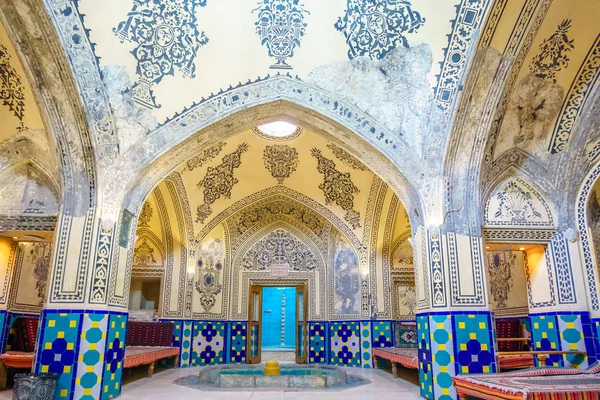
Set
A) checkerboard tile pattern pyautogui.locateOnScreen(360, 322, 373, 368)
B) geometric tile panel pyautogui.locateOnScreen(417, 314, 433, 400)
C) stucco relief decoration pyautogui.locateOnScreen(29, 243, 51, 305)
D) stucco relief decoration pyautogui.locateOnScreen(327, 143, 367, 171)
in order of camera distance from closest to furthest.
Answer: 1. geometric tile panel pyautogui.locateOnScreen(417, 314, 433, 400)
2. stucco relief decoration pyautogui.locateOnScreen(29, 243, 51, 305)
3. stucco relief decoration pyautogui.locateOnScreen(327, 143, 367, 171)
4. checkerboard tile pattern pyautogui.locateOnScreen(360, 322, 373, 368)

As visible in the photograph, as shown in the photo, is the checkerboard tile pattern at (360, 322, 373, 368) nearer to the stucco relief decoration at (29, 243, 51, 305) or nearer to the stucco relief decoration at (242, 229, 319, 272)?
the stucco relief decoration at (242, 229, 319, 272)

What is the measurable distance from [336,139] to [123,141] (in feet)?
10.0

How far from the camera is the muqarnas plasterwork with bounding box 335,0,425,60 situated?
20.4 ft

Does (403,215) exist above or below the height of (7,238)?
above

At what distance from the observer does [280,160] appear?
391 inches

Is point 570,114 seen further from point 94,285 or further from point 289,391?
point 94,285

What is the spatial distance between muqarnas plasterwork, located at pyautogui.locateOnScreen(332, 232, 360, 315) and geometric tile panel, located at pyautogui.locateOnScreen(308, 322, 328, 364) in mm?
530

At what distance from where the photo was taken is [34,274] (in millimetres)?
8242

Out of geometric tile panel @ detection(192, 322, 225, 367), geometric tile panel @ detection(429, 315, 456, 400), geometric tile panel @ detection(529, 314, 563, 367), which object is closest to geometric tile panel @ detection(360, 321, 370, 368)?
geometric tile panel @ detection(192, 322, 225, 367)

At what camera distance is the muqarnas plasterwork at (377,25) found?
20.4ft

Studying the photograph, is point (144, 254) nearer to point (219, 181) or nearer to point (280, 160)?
point (219, 181)

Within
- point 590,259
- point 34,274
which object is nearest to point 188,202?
point 34,274

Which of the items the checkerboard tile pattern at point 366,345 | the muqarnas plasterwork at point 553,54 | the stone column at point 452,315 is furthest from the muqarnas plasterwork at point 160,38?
the checkerboard tile pattern at point 366,345

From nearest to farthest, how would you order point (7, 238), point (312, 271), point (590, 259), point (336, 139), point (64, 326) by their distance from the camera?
point (64, 326) → point (590, 259) → point (336, 139) → point (7, 238) → point (312, 271)
